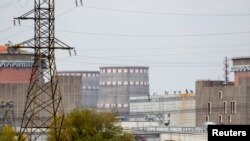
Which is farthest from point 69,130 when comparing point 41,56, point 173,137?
point 173,137

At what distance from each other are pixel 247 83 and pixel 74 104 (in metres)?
32.0

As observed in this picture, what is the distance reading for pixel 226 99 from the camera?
157250 mm

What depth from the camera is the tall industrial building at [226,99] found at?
500 feet

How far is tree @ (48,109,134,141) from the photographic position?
227ft

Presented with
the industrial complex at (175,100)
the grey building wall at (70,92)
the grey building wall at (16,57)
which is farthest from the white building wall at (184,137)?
the grey building wall at (16,57)

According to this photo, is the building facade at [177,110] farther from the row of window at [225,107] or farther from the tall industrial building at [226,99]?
the row of window at [225,107]

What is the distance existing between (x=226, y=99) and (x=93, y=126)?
8791cm

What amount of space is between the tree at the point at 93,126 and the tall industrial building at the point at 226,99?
77739 millimetres

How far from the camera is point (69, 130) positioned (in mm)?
66875

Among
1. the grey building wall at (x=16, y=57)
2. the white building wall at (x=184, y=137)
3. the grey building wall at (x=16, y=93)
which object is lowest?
the white building wall at (x=184, y=137)

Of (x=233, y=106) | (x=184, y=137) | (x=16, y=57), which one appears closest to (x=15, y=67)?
(x=16, y=57)

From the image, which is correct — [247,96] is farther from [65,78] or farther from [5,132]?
[5,132]

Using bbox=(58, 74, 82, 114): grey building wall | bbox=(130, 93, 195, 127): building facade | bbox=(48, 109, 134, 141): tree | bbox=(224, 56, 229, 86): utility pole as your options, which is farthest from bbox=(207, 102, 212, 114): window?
bbox=(48, 109, 134, 141): tree

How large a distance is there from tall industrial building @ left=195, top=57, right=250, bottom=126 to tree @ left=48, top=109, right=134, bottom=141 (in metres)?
77.7
